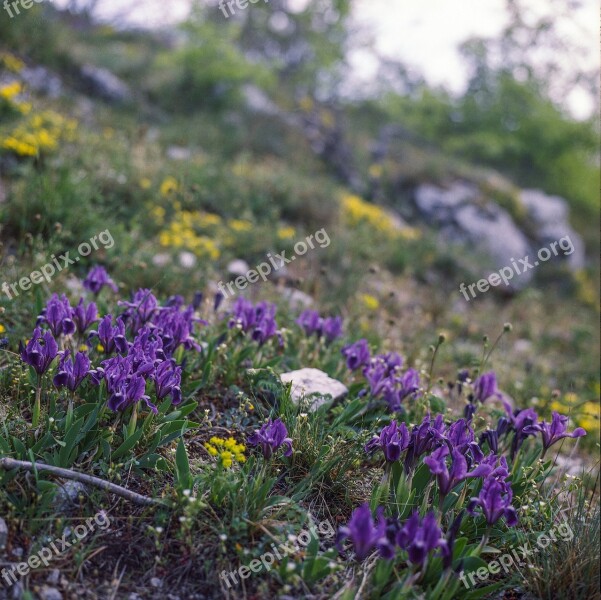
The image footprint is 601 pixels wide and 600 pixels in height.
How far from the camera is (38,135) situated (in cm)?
602

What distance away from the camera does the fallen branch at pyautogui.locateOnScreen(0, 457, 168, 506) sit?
2.36 metres

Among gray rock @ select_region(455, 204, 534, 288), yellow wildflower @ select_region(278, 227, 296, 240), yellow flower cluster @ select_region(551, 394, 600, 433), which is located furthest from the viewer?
gray rock @ select_region(455, 204, 534, 288)

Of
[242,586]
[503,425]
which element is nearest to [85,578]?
[242,586]

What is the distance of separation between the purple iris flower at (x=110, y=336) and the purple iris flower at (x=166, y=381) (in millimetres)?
274

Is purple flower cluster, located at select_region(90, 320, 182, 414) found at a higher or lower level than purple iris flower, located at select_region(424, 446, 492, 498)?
higher

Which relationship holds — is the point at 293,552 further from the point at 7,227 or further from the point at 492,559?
the point at 7,227

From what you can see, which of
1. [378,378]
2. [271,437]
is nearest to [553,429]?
[378,378]

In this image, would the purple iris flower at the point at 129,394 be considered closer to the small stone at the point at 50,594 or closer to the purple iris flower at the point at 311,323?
the small stone at the point at 50,594

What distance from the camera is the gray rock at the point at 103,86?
1025 centimetres

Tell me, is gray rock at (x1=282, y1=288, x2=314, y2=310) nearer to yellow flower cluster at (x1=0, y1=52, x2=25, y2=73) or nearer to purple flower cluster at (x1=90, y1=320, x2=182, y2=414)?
purple flower cluster at (x1=90, y1=320, x2=182, y2=414)

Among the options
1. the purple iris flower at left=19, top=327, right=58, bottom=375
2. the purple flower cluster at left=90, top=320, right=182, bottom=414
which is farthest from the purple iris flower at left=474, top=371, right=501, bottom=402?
the purple iris flower at left=19, top=327, right=58, bottom=375

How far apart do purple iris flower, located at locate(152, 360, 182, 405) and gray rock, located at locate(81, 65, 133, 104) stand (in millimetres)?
8733

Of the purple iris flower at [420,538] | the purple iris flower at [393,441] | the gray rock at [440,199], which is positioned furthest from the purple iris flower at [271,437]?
the gray rock at [440,199]

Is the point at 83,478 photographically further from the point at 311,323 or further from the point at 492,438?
the point at 492,438
